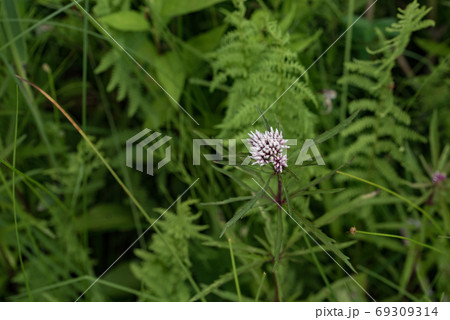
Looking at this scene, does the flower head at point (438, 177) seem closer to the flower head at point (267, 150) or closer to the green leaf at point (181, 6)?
the flower head at point (267, 150)

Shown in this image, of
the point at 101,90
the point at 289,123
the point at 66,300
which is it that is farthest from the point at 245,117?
the point at 66,300

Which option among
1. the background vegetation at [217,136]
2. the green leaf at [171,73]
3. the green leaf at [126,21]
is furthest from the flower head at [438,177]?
the green leaf at [126,21]

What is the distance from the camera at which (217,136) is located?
1.24 meters

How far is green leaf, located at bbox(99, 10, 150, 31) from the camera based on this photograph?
1.24m

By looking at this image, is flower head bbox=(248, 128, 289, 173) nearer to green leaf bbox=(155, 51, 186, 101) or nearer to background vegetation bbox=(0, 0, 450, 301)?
background vegetation bbox=(0, 0, 450, 301)

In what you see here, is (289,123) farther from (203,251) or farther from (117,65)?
(117,65)

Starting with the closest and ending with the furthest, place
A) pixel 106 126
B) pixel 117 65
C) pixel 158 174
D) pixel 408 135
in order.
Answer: pixel 408 135
pixel 117 65
pixel 158 174
pixel 106 126

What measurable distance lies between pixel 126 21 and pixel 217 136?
0.45 metres

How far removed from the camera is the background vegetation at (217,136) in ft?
3.84

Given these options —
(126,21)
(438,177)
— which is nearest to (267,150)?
(438,177)

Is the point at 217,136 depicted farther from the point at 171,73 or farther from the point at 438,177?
the point at 438,177

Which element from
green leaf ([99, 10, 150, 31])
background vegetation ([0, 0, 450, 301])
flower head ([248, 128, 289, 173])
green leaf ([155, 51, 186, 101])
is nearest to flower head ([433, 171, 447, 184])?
background vegetation ([0, 0, 450, 301])

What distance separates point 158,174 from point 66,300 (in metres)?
0.51

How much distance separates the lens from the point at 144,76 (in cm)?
141
